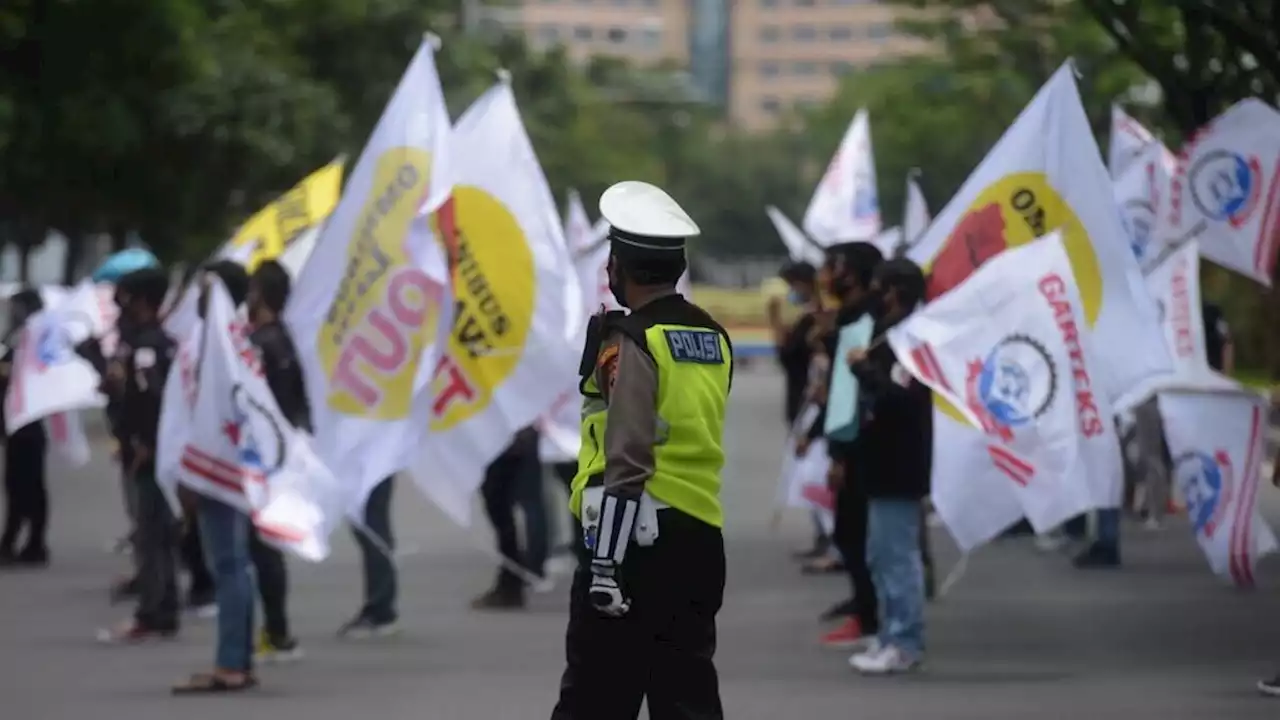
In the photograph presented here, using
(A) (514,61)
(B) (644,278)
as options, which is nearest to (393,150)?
(B) (644,278)

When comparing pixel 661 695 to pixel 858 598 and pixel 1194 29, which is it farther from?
pixel 1194 29

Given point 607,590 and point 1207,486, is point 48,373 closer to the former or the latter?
point 1207,486

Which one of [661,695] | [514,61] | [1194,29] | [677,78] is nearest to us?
[661,695]

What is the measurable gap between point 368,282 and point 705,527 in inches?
206

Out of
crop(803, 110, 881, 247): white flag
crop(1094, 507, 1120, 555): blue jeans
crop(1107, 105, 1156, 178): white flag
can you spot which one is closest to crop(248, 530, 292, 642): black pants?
crop(1094, 507, 1120, 555): blue jeans

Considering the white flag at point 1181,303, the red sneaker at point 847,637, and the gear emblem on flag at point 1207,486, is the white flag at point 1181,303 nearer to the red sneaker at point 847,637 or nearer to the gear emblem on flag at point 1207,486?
the gear emblem on flag at point 1207,486

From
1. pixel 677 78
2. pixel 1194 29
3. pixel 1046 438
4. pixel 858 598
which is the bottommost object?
pixel 858 598

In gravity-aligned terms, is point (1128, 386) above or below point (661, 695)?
above

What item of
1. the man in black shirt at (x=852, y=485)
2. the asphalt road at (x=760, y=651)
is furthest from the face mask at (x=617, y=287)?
the man in black shirt at (x=852, y=485)

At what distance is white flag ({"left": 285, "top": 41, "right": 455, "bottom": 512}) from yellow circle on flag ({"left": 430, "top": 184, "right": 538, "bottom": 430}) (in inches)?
9.5

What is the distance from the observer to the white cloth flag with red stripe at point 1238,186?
38.0 ft

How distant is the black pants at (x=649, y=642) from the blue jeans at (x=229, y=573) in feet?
12.3

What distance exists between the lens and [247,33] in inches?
1230

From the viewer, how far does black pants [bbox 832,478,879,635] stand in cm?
1120
